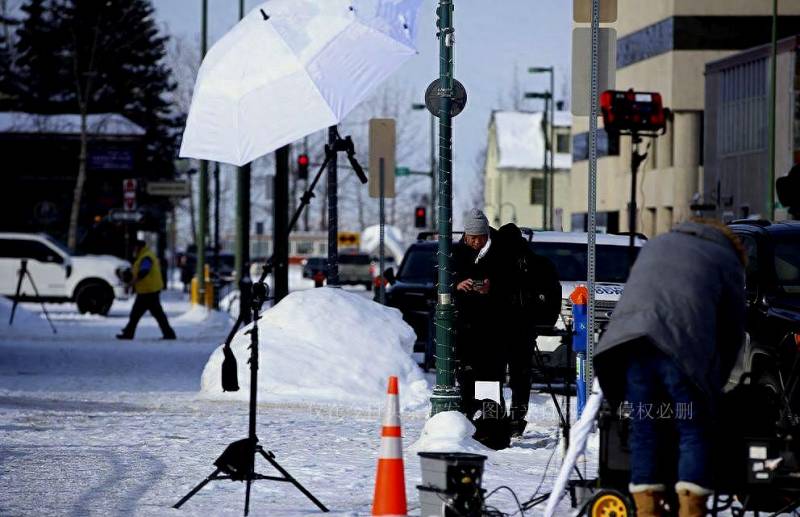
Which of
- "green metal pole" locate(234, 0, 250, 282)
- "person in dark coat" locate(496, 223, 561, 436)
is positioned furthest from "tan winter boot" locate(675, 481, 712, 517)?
"green metal pole" locate(234, 0, 250, 282)

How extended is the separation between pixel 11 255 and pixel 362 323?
80.5 feet

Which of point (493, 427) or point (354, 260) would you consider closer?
point (493, 427)

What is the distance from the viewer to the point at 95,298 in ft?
132

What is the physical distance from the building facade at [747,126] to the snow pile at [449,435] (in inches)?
1520

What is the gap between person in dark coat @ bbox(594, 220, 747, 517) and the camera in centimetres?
775

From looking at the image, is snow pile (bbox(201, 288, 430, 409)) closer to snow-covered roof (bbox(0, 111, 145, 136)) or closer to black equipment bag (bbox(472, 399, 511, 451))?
black equipment bag (bbox(472, 399, 511, 451))

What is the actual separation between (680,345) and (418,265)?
51.2 ft

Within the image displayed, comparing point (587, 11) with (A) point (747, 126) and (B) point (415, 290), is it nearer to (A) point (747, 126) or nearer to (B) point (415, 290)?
(B) point (415, 290)

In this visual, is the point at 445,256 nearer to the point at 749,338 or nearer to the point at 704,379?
the point at 749,338

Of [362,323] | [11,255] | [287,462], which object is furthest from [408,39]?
[11,255]

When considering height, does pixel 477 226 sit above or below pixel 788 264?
above

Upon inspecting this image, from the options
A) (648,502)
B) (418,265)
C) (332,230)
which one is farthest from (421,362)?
(648,502)

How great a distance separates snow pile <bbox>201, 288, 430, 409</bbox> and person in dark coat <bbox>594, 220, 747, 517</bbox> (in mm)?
8597

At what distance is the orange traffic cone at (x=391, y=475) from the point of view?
8930 mm
